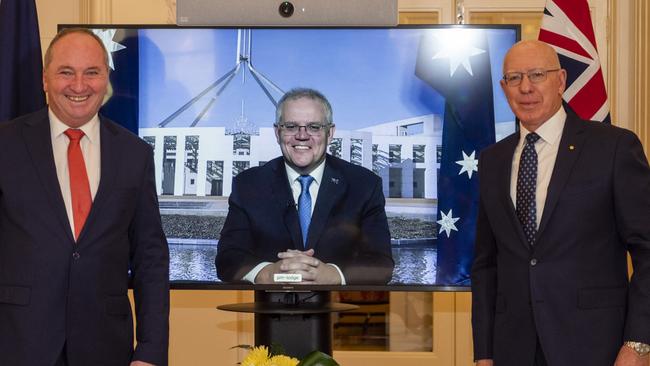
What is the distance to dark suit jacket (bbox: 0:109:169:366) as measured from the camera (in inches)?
123

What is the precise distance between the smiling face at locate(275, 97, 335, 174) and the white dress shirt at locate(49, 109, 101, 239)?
91cm

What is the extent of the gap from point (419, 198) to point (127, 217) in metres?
1.29

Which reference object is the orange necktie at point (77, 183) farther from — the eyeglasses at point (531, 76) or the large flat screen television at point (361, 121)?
the eyeglasses at point (531, 76)

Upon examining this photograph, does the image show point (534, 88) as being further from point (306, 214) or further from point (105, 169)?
point (105, 169)

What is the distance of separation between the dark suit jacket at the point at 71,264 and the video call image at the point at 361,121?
73 centimetres

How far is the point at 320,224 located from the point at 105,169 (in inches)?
40.8

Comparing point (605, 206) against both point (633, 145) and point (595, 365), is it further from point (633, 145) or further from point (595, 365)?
point (595, 365)

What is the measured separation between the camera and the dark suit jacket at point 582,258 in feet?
10.3

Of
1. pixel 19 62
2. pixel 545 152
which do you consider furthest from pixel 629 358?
pixel 19 62

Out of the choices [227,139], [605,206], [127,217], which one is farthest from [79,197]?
[605,206]

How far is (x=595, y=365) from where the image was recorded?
319cm

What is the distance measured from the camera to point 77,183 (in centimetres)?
324

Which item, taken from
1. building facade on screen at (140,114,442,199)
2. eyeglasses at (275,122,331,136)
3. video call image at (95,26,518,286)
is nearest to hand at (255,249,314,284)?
video call image at (95,26,518,286)

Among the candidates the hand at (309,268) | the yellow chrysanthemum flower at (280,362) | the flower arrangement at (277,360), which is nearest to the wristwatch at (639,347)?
the flower arrangement at (277,360)
